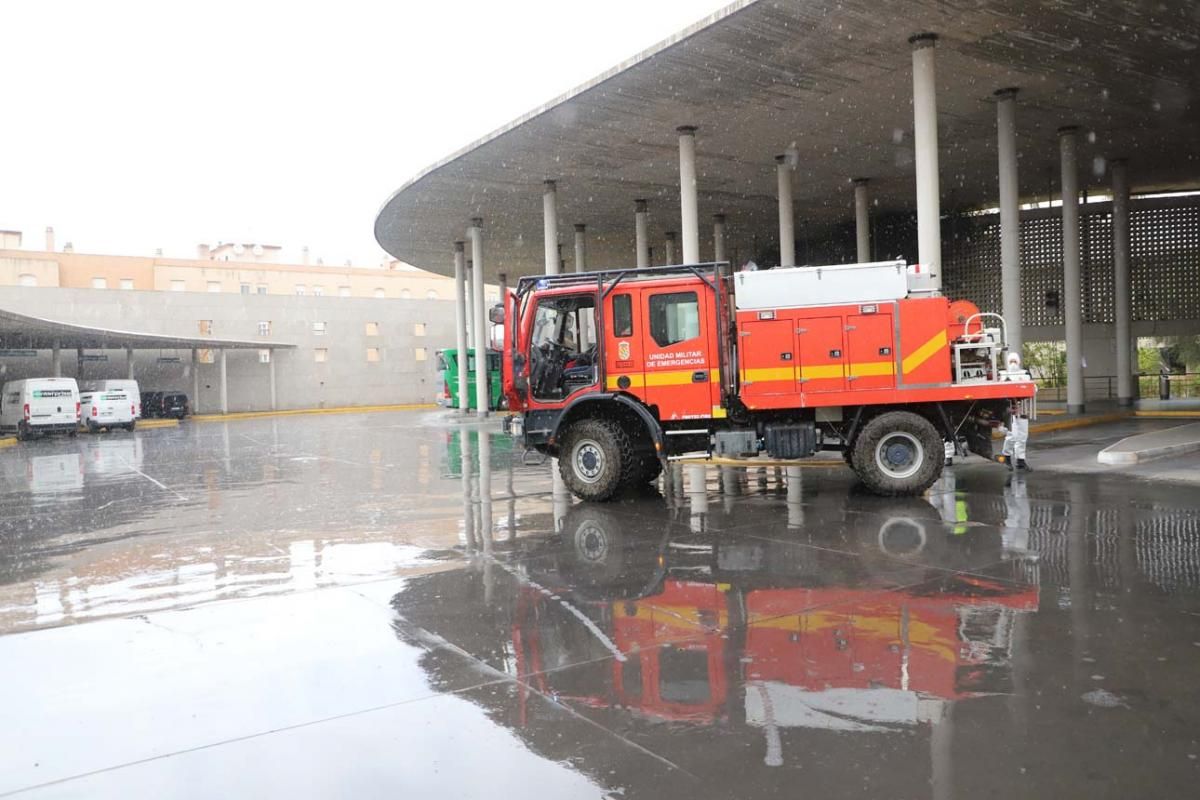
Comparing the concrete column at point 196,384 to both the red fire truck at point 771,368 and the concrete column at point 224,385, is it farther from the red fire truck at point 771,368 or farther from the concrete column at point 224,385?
the red fire truck at point 771,368

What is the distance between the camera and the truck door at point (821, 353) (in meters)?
10.9

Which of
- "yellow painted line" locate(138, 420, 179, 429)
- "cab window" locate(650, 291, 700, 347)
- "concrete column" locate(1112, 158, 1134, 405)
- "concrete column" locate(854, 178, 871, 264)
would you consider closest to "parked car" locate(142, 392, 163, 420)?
"yellow painted line" locate(138, 420, 179, 429)

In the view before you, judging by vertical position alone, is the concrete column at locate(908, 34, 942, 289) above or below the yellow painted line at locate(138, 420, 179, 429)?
above

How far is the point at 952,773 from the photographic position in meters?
3.63

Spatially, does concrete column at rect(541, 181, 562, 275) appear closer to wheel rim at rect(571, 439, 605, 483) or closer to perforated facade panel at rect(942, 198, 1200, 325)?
wheel rim at rect(571, 439, 605, 483)

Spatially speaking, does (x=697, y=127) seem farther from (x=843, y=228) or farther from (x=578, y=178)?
(x=843, y=228)

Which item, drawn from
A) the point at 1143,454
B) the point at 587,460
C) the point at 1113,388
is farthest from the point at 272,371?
the point at 1143,454

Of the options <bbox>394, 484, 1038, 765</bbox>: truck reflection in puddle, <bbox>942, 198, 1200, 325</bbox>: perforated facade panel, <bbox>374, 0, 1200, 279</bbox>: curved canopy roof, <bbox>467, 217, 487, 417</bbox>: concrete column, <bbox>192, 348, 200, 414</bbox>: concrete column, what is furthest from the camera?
<bbox>192, 348, 200, 414</bbox>: concrete column

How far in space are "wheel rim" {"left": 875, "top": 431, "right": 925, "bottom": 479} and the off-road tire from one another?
10.1ft

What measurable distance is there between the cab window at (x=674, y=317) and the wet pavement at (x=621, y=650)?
2.17m

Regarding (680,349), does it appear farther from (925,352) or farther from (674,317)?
(925,352)

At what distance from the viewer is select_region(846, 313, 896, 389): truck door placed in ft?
35.5

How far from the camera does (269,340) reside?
50156mm

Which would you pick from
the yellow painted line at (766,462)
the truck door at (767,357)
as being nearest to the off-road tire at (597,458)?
the truck door at (767,357)
